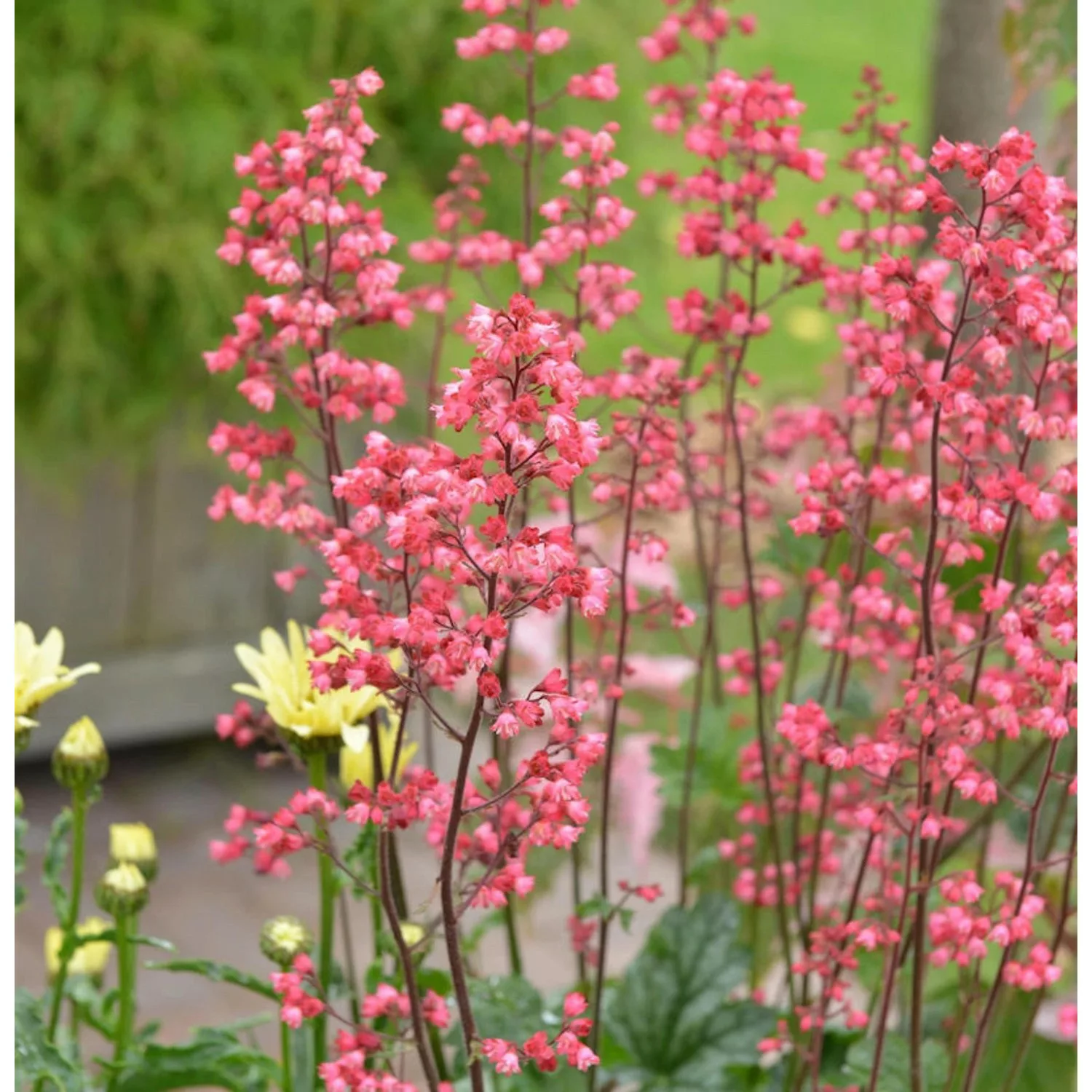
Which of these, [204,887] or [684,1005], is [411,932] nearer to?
[684,1005]

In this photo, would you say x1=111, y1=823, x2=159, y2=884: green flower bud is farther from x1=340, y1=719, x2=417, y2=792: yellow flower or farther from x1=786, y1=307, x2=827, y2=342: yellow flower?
x1=786, y1=307, x2=827, y2=342: yellow flower

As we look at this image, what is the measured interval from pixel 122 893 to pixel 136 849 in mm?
66

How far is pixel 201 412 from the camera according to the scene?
2.35m

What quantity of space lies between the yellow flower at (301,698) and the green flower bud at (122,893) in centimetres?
13

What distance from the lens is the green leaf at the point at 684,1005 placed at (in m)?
0.98

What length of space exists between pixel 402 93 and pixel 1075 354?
1.60 m

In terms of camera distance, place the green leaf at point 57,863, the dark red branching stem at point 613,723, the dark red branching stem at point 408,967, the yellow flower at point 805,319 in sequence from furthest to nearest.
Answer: the yellow flower at point 805,319, the green leaf at point 57,863, the dark red branching stem at point 613,723, the dark red branching stem at point 408,967

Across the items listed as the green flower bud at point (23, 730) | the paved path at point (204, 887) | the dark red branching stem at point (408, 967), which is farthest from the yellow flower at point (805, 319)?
the dark red branching stem at point (408, 967)

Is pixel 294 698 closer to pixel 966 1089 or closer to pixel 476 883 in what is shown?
pixel 476 883

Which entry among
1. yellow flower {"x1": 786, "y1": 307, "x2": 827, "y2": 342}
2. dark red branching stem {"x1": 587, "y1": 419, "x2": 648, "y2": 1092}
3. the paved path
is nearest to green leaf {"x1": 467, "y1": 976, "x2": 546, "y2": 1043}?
dark red branching stem {"x1": 587, "y1": 419, "x2": 648, "y2": 1092}

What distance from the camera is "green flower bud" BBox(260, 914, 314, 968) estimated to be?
840 millimetres

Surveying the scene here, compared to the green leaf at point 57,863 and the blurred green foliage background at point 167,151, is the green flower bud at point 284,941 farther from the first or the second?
the blurred green foliage background at point 167,151

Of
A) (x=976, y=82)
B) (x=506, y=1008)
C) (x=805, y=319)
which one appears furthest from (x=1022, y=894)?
(x=805, y=319)
